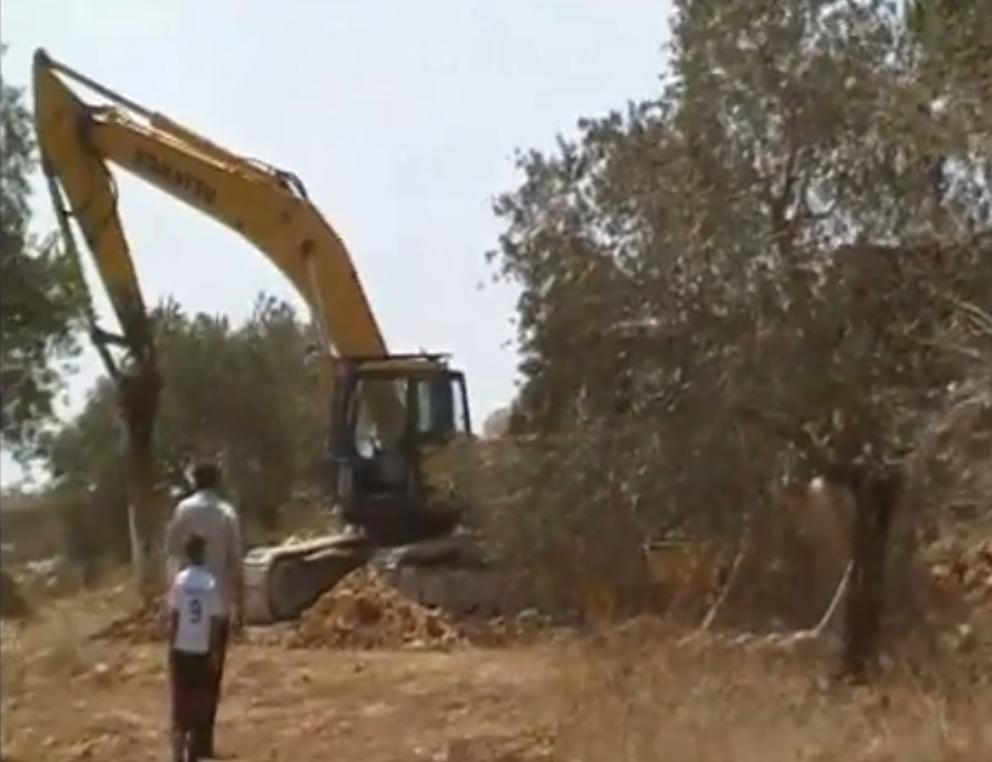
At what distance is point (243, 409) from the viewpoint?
31594mm

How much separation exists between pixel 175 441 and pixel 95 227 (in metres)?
6.30

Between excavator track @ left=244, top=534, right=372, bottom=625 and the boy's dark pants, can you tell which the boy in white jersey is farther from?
excavator track @ left=244, top=534, right=372, bottom=625

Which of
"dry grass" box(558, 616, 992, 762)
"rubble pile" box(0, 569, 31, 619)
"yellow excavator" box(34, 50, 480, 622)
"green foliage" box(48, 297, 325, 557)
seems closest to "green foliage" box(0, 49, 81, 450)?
"rubble pile" box(0, 569, 31, 619)

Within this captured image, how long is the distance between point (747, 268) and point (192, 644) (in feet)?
17.1

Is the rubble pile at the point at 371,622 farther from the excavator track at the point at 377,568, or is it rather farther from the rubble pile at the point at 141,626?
the rubble pile at the point at 141,626

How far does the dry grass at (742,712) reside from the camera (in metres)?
9.91

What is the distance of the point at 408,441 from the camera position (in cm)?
2155

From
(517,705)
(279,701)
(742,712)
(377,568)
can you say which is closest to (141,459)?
(377,568)

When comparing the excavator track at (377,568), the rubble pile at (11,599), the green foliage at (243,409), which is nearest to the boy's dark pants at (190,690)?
the rubble pile at (11,599)

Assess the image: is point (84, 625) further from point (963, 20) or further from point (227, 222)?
point (227, 222)

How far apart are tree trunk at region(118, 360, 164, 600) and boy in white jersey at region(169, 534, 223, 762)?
9023 millimetres

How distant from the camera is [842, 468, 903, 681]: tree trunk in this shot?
1493cm

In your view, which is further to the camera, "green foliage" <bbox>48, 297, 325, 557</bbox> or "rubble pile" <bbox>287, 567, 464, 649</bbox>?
"green foliage" <bbox>48, 297, 325, 557</bbox>

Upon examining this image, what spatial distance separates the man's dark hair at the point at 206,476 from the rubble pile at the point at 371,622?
8.06 m
